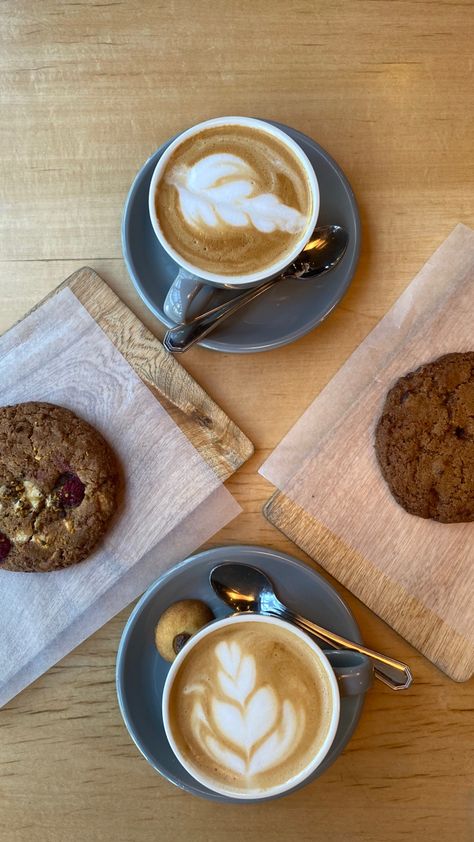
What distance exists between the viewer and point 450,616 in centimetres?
111

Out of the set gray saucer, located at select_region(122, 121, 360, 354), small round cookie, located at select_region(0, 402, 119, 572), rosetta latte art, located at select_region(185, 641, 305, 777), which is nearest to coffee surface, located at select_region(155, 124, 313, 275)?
gray saucer, located at select_region(122, 121, 360, 354)

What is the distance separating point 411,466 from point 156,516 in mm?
439

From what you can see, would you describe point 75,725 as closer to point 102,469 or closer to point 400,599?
point 102,469

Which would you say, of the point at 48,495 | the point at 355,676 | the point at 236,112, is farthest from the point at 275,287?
the point at 355,676

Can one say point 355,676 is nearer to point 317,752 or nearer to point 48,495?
point 317,752

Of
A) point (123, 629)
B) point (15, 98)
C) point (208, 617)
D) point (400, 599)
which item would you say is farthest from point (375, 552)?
point (15, 98)

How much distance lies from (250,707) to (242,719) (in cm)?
2

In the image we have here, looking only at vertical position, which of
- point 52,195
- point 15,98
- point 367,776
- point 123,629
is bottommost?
point 367,776

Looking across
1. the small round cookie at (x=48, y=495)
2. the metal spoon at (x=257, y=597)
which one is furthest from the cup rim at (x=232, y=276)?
the metal spoon at (x=257, y=597)

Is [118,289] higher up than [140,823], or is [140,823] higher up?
[118,289]

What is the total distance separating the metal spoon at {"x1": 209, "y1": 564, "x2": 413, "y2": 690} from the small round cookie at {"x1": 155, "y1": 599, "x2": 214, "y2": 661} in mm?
42

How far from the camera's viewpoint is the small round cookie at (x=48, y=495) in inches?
42.2

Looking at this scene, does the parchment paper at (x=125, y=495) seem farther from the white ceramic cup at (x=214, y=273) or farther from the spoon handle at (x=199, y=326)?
the white ceramic cup at (x=214, y=273)

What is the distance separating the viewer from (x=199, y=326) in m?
1.06
